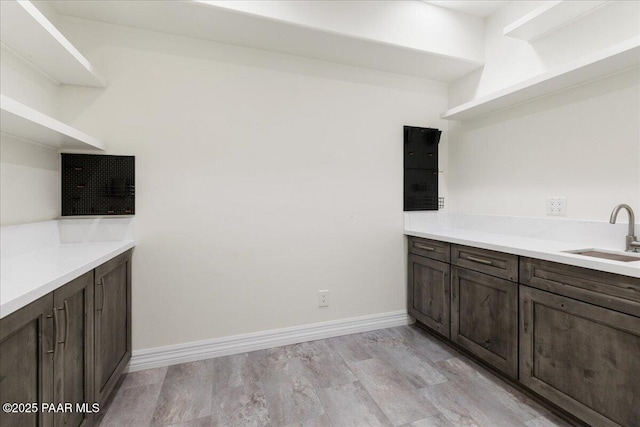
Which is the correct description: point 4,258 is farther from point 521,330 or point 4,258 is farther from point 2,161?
point 521,330

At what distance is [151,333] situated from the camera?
207 centimetres

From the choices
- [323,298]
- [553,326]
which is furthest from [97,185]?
[553,326]

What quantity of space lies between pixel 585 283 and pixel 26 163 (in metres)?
2.88

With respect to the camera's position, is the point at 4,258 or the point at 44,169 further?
the point at 44,169

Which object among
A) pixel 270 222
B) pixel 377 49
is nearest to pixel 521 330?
pixel 270 222

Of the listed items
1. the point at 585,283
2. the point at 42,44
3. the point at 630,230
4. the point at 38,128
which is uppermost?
the point at 42,44

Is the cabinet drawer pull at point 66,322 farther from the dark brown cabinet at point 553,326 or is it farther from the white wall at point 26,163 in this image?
the dark brown cabinet at point 553,326

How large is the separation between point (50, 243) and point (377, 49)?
8.33 ft

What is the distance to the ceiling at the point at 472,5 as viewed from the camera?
2.35 metres

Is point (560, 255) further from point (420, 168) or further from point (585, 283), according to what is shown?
point (420, 168)

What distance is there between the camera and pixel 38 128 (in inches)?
53.5

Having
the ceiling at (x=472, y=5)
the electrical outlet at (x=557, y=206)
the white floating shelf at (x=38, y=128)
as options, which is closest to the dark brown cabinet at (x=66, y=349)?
the white floating shelf at (x=38, y=128)

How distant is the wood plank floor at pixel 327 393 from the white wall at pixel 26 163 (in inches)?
45.5

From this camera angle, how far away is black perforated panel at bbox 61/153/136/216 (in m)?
1.90
